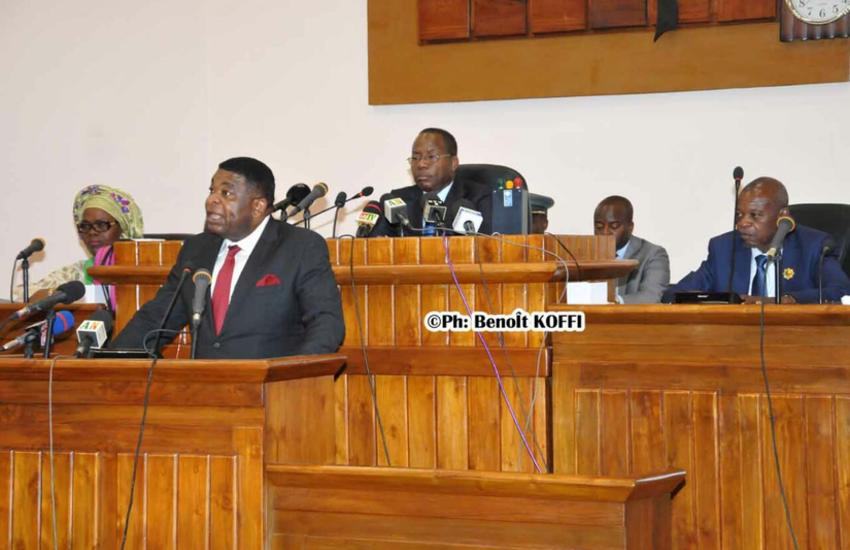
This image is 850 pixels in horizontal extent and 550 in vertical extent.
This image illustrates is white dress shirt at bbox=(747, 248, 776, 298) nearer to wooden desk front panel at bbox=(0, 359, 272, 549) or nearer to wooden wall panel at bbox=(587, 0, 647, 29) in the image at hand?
wooden wall panel at bbox=(587, 0, 647, 29)

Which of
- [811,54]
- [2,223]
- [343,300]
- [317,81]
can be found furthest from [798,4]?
[2,223]

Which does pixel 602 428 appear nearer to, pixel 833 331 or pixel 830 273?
pixel 833 331

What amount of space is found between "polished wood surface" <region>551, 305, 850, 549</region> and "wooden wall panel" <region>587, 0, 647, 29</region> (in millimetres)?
3223

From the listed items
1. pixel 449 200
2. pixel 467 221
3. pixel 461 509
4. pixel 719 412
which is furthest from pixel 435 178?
pixel 461 509

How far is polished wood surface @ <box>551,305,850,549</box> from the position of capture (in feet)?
12.0

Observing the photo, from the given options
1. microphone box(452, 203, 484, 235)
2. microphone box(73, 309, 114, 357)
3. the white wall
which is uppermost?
the white wall

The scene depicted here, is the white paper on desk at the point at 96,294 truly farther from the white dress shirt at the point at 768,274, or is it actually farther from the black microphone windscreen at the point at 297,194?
the white dress shirt at the point at 768,274

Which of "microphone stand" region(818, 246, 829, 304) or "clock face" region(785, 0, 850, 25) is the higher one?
"clock face" region(785, 0, 850, 25)

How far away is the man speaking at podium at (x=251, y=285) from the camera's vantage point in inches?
155

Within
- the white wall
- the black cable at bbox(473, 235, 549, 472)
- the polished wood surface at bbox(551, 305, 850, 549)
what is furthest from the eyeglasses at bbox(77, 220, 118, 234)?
the polished wood surface at bbox(551, 305, 850, 549)

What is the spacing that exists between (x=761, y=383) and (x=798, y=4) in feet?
11.2

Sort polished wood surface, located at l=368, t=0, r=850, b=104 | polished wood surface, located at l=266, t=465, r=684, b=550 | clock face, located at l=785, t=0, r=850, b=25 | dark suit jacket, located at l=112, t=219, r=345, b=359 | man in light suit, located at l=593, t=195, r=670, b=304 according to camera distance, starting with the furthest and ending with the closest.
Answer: polished wood surface, located at l=368, t=0, r=850, b=104, clock face, located at l=785, t=0, r=850, b=25, man in light suit, located at l=593, t=195, r=670, b=304, dark suit jacket, located at l=112, t=219, r=345, b=359, polished wood surface, located at l=266, t=465, r=684, b=550

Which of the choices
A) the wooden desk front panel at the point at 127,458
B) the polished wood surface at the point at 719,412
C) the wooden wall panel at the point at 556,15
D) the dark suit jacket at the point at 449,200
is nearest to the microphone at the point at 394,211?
the dark suit jacket at the point at 449,200

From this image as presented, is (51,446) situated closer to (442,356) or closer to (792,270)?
(442,356)
